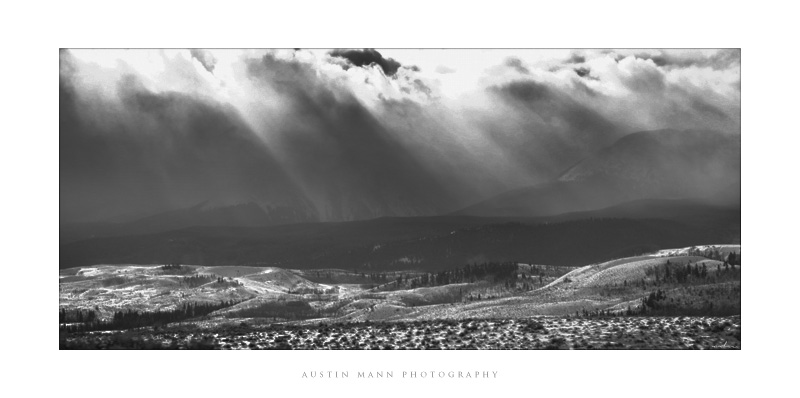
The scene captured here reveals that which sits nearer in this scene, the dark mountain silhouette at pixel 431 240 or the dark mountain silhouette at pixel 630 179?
the dark mountain silhouette at pixel 630 179

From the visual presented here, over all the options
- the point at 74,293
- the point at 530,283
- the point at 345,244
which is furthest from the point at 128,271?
the point at 530,283

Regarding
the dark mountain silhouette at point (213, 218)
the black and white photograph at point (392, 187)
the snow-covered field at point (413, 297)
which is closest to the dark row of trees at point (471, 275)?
the black and white photograph at point (392, 187)

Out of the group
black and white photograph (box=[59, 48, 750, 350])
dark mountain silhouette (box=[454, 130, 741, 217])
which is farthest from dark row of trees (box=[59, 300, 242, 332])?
dark mountain silhouette (box=[454, 130, 741, 217])

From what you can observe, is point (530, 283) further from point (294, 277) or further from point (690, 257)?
point (294, 277)

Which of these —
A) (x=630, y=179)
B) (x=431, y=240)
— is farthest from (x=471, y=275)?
(x=630, y=179)

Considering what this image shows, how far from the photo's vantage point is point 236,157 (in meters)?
26.9

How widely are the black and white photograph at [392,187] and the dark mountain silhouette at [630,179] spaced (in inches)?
2.2

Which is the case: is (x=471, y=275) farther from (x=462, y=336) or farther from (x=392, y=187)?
(x=392, y=187)

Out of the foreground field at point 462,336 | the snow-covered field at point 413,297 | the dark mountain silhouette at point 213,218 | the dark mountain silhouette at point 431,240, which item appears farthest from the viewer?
the dark mountain silhouette at point 213,218

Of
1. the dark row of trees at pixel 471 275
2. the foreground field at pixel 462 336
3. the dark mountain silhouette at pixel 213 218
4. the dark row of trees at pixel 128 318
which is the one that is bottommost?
the foreground field at pixel 462 336

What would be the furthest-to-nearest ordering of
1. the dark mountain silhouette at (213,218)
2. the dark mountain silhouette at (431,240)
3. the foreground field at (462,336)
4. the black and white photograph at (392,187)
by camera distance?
1. the dark mountain silhouette at (213,218)
2. the dark mountain silhouette at (431,240)
3. the black and white photograph at (392,187)
4. the foreground field at (462,336)

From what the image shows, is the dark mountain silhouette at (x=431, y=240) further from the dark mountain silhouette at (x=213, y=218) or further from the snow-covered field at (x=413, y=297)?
the snow-covered field at (x=413, y=297)

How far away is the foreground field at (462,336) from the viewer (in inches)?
918

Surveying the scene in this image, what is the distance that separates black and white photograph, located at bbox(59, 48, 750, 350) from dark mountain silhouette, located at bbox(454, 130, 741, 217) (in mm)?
55
